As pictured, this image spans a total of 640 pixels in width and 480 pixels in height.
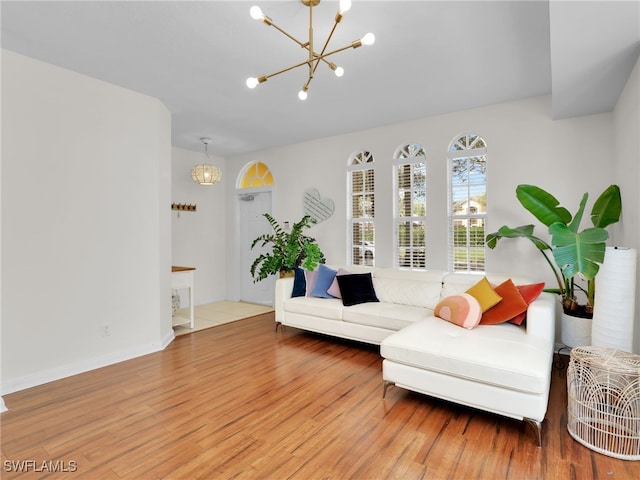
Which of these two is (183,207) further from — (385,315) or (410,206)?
(385,315)

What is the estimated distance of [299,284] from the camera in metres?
4.45

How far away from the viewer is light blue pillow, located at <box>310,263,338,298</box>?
424 centimetres

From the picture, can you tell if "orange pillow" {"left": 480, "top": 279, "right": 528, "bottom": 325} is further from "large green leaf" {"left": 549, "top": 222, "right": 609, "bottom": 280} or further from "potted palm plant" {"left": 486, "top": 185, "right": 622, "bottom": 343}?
"large green leaf" {"left": 549, "top": 222, "right": 609, "bottom": 280}

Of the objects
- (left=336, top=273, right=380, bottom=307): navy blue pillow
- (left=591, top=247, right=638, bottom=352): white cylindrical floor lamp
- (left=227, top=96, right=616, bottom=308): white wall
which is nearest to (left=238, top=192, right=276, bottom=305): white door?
(left=227, top=96, right=616, bottom=308): white wall

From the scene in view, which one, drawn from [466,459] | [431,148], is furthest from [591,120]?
[466,459]

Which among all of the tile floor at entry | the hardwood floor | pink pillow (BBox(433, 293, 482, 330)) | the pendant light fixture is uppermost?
the pendant light fixture

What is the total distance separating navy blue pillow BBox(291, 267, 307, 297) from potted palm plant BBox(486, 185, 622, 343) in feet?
7.41

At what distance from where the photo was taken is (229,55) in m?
2.78

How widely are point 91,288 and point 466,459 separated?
3.35 m

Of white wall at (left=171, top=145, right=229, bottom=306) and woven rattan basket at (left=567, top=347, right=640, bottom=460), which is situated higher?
white wall at (left=171, top=145, right=229, bottom=306)

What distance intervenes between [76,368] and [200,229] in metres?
3.24

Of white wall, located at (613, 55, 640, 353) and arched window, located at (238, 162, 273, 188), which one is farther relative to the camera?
arched window, located at (238, 162, 273, 188)

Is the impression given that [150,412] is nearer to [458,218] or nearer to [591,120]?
[458,218]

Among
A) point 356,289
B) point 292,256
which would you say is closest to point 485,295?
point 356,289
